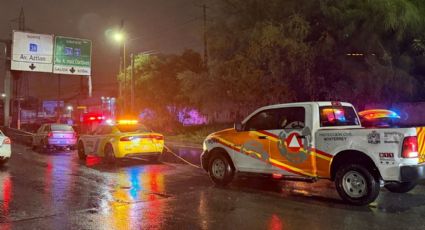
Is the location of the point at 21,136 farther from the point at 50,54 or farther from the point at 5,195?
the point at 5,195

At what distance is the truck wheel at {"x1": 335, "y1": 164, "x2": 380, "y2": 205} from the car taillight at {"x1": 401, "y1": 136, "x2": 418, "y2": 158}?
0.71 m

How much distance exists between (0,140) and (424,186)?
A: 12.2 m

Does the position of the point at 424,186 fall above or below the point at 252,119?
below

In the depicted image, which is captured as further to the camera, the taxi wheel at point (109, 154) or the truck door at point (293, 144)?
the taxi wheel at point (109, 154)

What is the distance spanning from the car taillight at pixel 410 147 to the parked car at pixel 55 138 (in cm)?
Result: 1766

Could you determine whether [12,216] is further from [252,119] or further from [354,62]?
[354,62]

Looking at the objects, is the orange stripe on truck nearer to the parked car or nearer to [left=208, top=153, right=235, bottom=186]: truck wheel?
[left=208, top=153, right=235, bottom=186]: truck wheel

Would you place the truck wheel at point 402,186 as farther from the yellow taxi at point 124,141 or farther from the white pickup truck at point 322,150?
the yellow taxi at point 124,141

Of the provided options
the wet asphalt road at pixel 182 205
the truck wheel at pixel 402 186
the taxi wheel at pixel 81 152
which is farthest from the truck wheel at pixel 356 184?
the taxi wheel at pixel 81 152

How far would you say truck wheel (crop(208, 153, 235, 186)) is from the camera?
1067 cm

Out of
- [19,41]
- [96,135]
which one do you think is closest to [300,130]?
[96,135]

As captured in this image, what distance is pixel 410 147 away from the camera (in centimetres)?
794

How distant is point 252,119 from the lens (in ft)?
34.1

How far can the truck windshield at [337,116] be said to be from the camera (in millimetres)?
9320
